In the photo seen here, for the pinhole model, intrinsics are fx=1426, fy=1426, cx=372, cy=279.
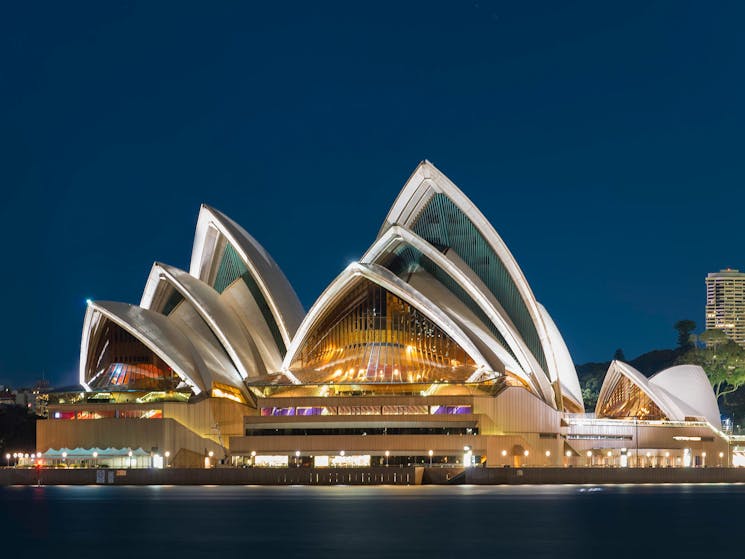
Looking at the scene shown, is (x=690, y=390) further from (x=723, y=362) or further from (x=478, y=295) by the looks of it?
(x=723, y=362)

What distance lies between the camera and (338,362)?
93.6m

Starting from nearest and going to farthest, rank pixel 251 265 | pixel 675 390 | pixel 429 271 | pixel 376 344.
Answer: pixel 251 265 < pixel 376 344 < pixel 429 271 < pixel 675 390

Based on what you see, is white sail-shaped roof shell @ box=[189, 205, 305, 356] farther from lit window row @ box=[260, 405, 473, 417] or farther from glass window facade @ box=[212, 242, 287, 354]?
lit window row @ box=[260, 405, 473, 417]

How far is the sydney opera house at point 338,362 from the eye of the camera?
89375 millimetres

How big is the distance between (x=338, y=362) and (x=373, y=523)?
Answer: 41001 mm

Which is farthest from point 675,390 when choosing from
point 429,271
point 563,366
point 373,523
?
point 373,523

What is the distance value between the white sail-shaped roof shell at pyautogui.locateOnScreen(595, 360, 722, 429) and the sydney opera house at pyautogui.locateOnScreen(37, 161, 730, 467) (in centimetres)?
808

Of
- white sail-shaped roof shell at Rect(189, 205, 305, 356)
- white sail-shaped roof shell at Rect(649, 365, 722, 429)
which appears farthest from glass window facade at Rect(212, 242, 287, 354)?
white sail-shaped roof shell at Rect(649, 365, 722, 429)

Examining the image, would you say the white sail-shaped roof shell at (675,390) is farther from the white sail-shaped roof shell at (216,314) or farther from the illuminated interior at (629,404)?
the white sail-shaped roof shell at (216,314)

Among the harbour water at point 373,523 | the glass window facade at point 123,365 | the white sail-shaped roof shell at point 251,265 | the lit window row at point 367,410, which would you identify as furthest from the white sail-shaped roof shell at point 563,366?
the glass window facade at point 123,365

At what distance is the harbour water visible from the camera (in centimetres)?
4469

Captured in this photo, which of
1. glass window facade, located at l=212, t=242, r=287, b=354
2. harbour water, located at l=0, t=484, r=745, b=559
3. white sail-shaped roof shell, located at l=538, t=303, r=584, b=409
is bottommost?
harbour water, located at l=0, t=484, r=745, b=559

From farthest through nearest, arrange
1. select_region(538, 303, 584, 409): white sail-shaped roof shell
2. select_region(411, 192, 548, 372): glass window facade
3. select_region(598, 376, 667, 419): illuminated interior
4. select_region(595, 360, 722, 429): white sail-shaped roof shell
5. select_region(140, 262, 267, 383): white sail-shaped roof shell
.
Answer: select_region(598, 376, 667, 419): illuminated interior
select_region(595, 360, 722, 429): white sail-shaped roof shell
select_region(538, 303, 584, 409): white sail-shaped roof shell
select_region(411, 192, 548, 372): glass window facade
select_region(140, 262, 267, 383): white sail-shaped roof shell

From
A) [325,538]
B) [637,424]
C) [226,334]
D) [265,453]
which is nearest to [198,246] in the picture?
[226,334]
